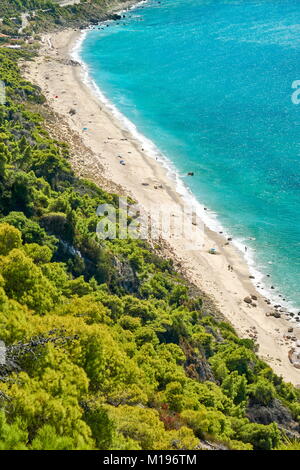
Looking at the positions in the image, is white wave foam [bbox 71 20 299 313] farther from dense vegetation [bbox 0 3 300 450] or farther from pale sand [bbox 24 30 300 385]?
dense vegetation [bbox 0 3 300 450]

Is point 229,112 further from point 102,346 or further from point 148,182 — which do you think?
point 102,346

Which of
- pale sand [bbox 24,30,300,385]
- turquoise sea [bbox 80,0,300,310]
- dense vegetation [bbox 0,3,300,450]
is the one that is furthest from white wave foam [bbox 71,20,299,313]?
dense vegetation [bbox 0,3,300,450]

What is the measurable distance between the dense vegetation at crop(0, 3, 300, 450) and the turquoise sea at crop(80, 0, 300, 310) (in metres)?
20.0

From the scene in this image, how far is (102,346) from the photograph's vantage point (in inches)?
1117

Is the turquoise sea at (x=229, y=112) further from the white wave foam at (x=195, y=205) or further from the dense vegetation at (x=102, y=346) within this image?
the dense vegetation at (x=102, y=346)

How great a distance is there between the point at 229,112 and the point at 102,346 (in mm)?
103767

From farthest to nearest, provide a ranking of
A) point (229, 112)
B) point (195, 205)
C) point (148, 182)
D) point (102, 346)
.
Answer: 1. point (229, 112)
2. point (148, 182)
3. point (195, 205)
4. point (102, 346)

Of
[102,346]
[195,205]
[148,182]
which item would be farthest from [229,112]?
[102,346]

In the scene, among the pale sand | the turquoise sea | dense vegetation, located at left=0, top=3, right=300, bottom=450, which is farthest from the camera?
the turquoise sea

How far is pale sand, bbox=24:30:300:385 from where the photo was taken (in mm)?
60312

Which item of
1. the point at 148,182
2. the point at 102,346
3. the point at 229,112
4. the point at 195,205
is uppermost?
the point at 229,112
